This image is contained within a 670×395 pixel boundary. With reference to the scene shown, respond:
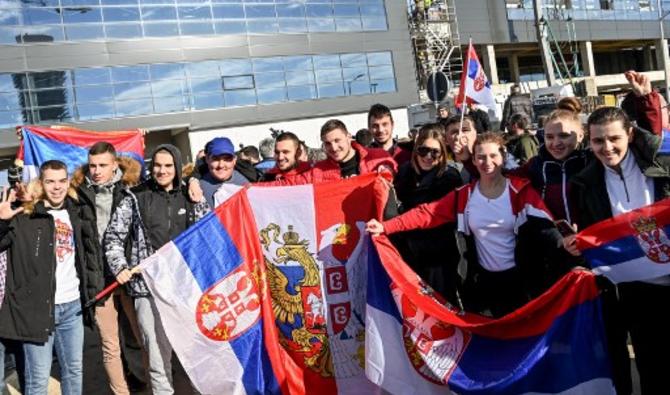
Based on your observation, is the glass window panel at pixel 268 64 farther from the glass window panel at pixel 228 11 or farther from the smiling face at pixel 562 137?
the smiling face at pixel 562 137

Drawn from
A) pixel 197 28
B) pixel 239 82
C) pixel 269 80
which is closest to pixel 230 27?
pixel 197 28

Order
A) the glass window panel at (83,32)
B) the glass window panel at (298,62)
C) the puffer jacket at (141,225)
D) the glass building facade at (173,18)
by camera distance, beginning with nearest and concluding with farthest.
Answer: the puffer jacket at (141,225)
the glass building facade at (173,18)
the glass window panel at (83,32)
the glass window panel at (298,62)

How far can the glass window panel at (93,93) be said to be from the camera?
2633 cm

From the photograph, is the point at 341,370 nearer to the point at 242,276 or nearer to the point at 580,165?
the point at 242,276

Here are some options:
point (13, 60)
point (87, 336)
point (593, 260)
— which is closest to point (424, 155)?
point (593, 260)

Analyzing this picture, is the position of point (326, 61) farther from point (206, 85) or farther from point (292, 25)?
point (206, 85)

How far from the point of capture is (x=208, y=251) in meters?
4.20

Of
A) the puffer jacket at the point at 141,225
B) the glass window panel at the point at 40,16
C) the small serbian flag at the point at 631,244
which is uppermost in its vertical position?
the glass window panel at the point at 40,16

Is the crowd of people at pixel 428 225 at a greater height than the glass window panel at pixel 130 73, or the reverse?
the glass window panel at pixel 130 73

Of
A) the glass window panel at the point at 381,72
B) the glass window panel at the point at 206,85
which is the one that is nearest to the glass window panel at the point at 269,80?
the glass window panel at the point at 206,85

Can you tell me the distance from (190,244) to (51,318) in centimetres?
101

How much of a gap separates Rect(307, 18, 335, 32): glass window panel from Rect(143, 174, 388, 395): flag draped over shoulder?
91.7ft

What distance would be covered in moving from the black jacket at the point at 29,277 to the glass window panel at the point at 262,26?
27322mm

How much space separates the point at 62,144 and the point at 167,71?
2078 cm
